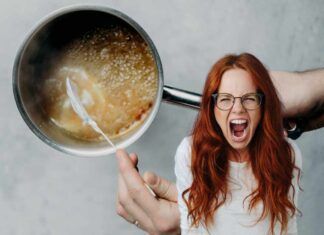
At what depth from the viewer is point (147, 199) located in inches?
18.3

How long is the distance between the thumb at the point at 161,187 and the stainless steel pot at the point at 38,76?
38 millimetres

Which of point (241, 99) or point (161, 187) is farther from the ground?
point (241, 99)

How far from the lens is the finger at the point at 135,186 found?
Answer: 0.46 metres

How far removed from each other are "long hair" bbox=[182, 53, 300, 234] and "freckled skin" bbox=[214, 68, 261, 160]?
0.01 meters

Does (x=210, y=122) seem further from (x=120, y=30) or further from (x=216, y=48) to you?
(x=216, y=48)

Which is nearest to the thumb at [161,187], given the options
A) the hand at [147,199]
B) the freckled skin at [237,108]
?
the hand at [147,199]

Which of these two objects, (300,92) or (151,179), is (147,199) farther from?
(300,92)

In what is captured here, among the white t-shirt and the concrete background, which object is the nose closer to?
the white t-shirt

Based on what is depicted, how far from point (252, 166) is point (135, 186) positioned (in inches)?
4.4

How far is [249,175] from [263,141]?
0.10 feet

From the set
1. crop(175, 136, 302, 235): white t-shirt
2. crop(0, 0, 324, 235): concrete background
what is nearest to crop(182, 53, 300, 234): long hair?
crop(175, 136, 302, 235): white t-shirt

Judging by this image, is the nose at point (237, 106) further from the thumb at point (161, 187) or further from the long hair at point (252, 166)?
the thumb at point (161, 187)

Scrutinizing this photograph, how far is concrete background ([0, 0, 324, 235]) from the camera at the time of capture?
2.15 feet

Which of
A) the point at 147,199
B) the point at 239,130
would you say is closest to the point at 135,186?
the point at 147,199
